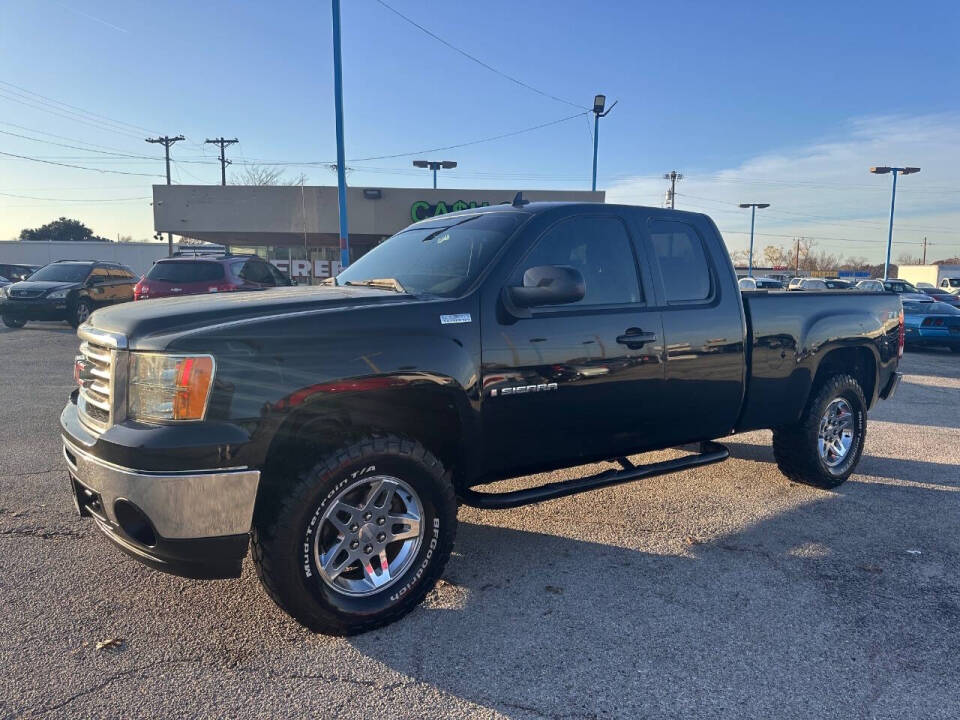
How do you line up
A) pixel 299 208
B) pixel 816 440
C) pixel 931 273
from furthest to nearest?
pixel 931 273, pixel 299 208, pixel 816 440

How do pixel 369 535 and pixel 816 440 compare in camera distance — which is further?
pixel 816 440

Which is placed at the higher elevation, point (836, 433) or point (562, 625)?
point (836, 433)

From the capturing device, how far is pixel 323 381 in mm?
2904

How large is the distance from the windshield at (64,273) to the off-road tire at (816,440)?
16.7 meters

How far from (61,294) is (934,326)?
2060 centimetres

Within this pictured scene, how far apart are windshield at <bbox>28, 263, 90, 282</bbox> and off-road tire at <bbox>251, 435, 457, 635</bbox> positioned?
53.8 ft

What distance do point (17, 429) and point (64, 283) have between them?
37.4 ft

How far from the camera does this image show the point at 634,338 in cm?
394

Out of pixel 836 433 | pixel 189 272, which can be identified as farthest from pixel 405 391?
pixel 189 272

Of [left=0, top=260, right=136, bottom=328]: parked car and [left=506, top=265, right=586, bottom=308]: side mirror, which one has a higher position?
[left=506, top=265, right=586, bottom=308]: side mirror

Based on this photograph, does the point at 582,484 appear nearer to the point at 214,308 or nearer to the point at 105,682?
the point at 214,308

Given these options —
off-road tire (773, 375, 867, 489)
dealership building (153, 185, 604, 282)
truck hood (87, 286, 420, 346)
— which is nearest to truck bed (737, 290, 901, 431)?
off-road tire (773, 375, 867, 489)

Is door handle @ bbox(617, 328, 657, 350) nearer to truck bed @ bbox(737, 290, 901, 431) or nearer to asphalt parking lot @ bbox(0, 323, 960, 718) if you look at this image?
truck bed @ bbox(737, 290, 901, 431)

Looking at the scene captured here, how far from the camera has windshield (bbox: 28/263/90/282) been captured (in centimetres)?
1659
